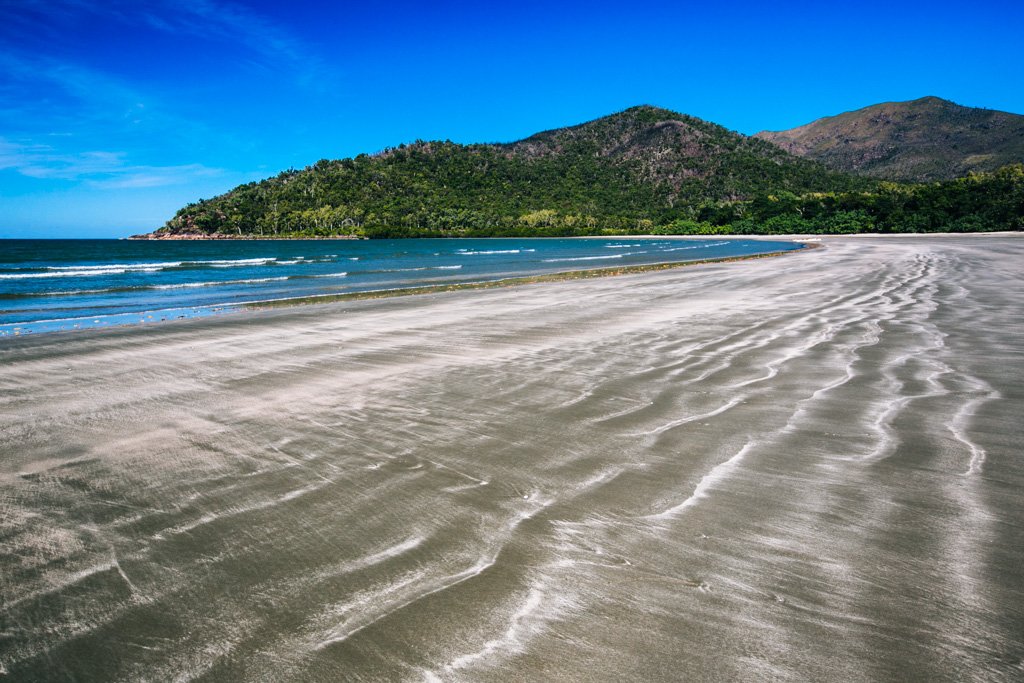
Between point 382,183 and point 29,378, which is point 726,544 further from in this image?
point 382,183

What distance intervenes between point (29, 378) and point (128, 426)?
10.6 feet

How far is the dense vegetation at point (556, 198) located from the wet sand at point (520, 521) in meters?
106

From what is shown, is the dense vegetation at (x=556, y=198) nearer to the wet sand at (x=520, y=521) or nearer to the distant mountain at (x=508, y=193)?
the distant mountain at (x=508, y=193)

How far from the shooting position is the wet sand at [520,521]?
1.89 m

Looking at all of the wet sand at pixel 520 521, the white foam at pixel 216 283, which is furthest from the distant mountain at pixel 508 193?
the wet sand at pixel 520 521

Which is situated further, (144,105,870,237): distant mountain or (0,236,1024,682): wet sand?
(144,105,870,237): distant mountain

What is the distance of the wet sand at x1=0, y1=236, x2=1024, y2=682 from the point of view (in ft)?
6.20

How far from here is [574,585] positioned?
2234mm

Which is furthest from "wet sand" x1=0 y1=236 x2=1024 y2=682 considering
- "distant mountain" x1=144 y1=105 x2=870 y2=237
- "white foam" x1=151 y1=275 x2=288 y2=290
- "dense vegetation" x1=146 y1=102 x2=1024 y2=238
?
"distant mountain" x1=144 y1=105 x2=870 y2=237

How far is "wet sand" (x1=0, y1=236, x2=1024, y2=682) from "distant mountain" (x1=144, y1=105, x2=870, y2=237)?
13037 cm

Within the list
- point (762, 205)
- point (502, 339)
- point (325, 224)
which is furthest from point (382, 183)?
point (502, 339)

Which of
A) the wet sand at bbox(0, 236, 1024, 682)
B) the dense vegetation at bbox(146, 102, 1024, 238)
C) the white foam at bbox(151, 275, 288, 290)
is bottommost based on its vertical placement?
the wet sand at bbox(0, 236, 1024, 682)

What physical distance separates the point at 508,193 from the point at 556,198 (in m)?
16.9

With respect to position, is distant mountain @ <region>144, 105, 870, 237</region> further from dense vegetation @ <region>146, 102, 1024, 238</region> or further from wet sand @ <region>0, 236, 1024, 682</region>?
wet sand @ <region>0, 236, 1024, 682</region>
